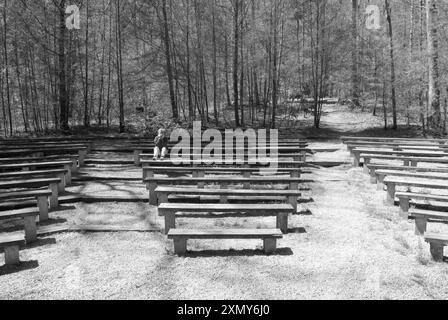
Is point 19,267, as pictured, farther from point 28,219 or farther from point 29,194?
point 29,194

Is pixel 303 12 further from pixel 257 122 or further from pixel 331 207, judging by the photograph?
pixel 331 207

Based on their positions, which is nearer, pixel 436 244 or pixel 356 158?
pixel 436 244

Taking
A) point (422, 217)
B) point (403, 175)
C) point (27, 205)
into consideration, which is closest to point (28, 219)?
point (27, 205)

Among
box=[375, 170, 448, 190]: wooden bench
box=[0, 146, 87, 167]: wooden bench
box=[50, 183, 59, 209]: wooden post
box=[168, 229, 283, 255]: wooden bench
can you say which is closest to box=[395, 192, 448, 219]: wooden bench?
box=[375, 170, 448, 190]: wooden bench

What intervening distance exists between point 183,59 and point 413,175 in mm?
12587

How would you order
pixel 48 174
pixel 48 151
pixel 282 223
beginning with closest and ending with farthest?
pixel 282 223, pixel 48 174, pixel 48 151

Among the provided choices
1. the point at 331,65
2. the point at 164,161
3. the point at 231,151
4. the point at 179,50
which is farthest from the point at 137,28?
the point at 164,161

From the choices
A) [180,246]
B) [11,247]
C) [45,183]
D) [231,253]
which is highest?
[45,183]

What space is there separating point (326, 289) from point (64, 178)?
5.26 m

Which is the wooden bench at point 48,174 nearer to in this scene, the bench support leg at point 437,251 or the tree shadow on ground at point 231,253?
the tree shadow on ground at point 231,253

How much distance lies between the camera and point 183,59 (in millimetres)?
17125

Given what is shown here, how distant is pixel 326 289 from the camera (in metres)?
3.45

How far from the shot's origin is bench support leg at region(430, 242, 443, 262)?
13.1 feet

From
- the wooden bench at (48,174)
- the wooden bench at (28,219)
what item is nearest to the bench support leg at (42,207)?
the wooden bench at (28,219)
